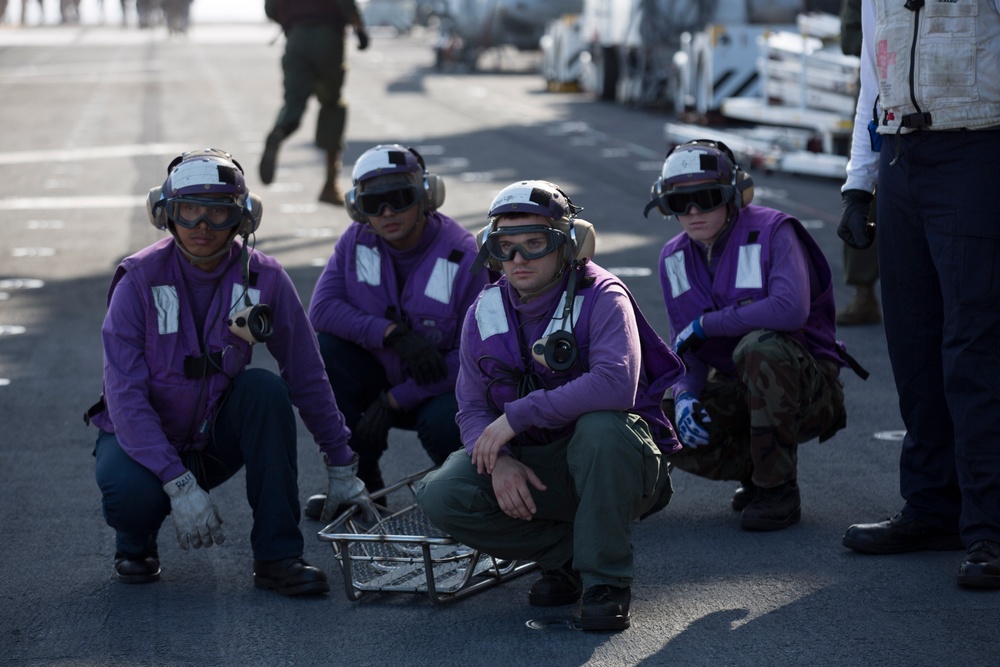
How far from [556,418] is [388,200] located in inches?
58.0

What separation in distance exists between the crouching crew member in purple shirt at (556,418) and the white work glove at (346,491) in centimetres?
65

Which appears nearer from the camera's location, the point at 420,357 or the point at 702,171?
the point at 702,171

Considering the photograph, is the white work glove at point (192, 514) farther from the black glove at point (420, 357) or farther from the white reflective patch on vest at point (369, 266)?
the white reflective patch on vest at point (369, 266)

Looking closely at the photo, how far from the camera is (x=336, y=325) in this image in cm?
581

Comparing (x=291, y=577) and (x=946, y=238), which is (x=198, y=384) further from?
(x=946, y=238)

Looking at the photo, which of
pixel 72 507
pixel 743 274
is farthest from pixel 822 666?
pixel 72 507

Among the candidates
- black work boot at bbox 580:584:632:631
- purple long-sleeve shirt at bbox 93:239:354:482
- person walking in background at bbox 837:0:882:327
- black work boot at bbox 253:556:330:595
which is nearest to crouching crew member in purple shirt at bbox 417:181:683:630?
black work boot at bbox 580:584:632:631

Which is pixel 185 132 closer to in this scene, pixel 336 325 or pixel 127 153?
pixel 127 153

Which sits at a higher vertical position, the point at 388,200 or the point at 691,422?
the point at 388,200

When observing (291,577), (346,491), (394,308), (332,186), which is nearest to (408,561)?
(291,577)

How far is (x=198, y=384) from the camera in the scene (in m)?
4.95

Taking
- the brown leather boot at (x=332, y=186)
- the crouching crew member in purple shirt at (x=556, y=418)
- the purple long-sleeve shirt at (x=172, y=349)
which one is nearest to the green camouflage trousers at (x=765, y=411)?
the crouching crew member in purple shirt at (x=556, y=418)

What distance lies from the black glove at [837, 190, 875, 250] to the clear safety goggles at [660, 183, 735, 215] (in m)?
0.47

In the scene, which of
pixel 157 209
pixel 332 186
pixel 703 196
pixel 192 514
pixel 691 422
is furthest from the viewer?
pixel 332 186
